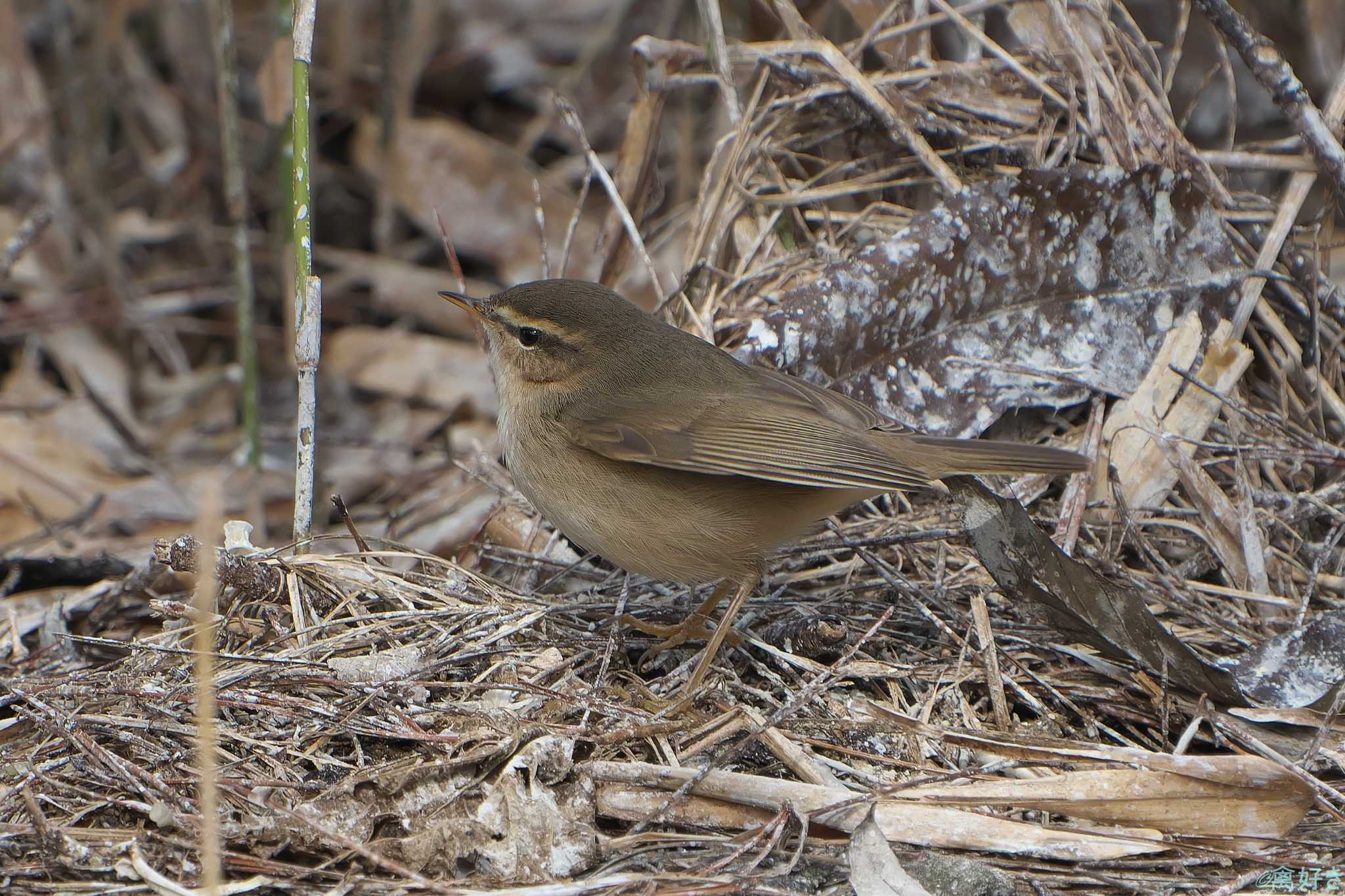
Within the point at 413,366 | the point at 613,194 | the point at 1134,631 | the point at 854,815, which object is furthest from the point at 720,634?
the point at 413,366

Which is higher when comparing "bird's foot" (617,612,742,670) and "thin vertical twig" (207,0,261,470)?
"thin vertical twig" (207,0,261,470)

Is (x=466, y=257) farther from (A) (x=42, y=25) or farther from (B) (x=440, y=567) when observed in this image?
(B) (x=440, y=567)

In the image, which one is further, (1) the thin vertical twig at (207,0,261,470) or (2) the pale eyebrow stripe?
(1) the thin vertical twig at (207,0,261,470)

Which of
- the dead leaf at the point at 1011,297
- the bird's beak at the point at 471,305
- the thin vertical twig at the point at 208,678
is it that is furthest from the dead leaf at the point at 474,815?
the dead leaf at the point at 1011,297

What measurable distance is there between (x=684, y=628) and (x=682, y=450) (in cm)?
63

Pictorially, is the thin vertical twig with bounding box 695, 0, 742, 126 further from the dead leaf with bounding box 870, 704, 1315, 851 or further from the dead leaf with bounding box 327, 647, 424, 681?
the dead leaf with bounding box 870, 704, 1315, 851

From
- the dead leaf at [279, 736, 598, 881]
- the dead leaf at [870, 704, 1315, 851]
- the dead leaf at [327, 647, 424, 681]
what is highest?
the dead leaf at [870, 704, 1315, 851]

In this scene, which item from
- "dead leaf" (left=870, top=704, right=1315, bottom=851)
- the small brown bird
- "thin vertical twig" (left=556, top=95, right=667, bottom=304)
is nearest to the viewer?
"dead leaf" (left=870, top=704, right=1315, bottom=851)

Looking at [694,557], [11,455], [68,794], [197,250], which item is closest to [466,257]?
[197,250]

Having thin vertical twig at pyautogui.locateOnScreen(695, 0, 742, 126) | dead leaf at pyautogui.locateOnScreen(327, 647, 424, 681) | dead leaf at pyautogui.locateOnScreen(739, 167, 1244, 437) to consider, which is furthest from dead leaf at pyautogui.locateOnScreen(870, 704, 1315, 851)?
thin vertical twig at pyautogui.locateOnScreen(695, 0, 742, 126)

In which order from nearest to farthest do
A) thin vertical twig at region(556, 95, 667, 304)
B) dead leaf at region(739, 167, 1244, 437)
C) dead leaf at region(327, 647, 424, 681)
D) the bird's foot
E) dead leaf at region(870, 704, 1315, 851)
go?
dead leaf at region(870, 704, 1315, 851) < dead leaf at region(327, 647, 424, 681) < the bird's foot < dead leaf at region(739, 167, 1244, 437) < thin vertical twig at region(556, 95, 667, 304)

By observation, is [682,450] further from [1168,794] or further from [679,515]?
[1168,794]

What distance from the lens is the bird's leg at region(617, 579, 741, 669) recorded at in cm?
407

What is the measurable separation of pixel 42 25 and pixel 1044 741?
25.1 ft
